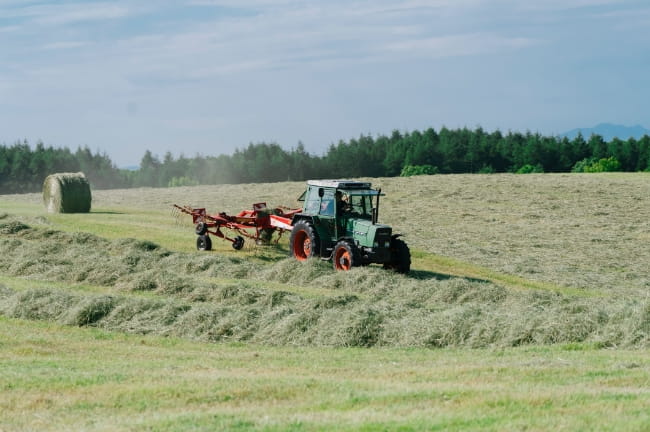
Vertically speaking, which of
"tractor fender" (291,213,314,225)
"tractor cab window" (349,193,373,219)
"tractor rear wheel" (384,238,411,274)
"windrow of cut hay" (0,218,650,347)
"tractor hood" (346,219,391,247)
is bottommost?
"windrow of cut hay" (0,218,650,347)

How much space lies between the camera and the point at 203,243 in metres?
22.2

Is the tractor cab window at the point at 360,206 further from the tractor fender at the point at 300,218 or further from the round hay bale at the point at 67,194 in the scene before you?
the round hay bale at the point at 67,194

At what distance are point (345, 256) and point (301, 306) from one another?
16.5ft

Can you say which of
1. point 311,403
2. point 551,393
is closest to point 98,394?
point 311,403

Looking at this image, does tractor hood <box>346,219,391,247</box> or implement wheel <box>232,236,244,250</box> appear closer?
tractor hood <box>346,219,391,247</box>

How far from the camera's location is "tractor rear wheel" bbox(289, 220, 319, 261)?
64.6 feet

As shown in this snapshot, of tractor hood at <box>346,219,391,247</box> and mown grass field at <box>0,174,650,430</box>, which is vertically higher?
tractor hood at <box>346,219,391,247</box>

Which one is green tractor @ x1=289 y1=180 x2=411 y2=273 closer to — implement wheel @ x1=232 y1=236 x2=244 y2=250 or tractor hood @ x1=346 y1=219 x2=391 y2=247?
tractor hood @ x1=346 y1=219 x2=391 y2=247

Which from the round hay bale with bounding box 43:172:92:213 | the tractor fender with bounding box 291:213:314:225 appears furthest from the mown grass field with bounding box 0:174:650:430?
the round hay bale with bounding box 43:172:92:213

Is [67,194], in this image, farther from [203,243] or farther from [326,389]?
[326,389]

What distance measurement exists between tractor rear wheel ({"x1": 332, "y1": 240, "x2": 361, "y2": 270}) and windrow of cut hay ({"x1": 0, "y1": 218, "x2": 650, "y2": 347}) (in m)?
0.40

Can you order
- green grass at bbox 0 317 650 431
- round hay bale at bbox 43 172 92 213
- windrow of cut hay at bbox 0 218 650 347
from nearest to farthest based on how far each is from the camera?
green grass at bbox 0 317 650 431 → windrow of cut hay at bbox 0 218 650 347 → round hay bale at bbox 43 172 92 213

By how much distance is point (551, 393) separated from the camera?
7.85 metres

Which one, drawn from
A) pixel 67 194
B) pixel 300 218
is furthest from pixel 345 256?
pixel 67 194
